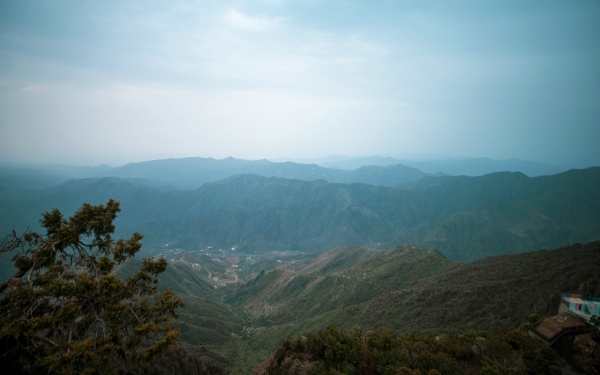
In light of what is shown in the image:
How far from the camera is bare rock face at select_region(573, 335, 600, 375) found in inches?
725

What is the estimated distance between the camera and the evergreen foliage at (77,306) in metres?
10.1

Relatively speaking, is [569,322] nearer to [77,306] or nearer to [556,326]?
[556,326]

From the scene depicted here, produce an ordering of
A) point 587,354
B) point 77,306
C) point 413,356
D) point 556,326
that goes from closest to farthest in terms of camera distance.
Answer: point 77,306 < point 587,354 < point 413,356 < point 556,326

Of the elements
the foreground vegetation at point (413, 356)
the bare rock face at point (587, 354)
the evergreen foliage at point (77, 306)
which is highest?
the evergreen foliage at point (77, 306)

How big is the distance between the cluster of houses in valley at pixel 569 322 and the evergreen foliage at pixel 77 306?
28.5 metres

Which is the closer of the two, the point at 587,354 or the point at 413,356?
the point at 587,354

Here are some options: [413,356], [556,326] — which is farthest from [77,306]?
[556,326]

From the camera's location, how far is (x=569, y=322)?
2345 cm

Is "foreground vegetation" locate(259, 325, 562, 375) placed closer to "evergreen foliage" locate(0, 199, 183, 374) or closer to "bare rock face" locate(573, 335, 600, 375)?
"bare rock face" locate(573, 335, 600, 375)

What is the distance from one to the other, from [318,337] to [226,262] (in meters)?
174

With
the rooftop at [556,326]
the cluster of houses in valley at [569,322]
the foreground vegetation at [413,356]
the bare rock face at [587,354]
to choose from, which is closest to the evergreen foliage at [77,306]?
the foreground vegetation at [413,356]

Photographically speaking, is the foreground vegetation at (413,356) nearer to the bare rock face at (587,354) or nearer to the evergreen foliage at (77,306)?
the bare rock face at (587,354)

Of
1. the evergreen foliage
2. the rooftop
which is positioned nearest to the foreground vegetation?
the rooftop

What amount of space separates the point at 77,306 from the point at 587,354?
29.8m
